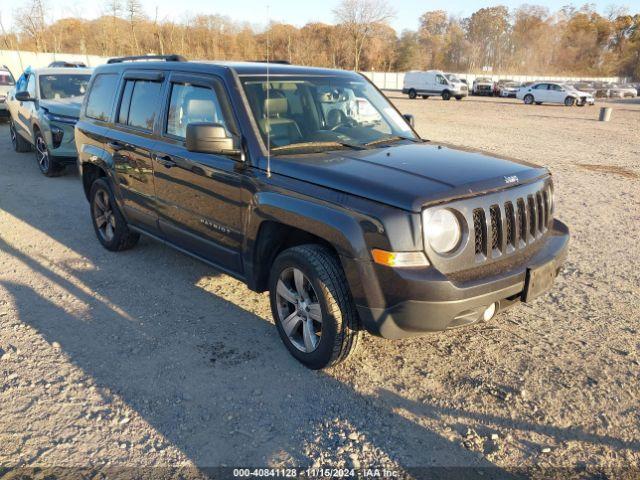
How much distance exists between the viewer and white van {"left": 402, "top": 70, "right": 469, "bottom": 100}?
41.7 meters

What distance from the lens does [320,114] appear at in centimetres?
425

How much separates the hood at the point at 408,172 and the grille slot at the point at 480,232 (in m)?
0.13

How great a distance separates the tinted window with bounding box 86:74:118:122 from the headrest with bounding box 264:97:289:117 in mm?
2267

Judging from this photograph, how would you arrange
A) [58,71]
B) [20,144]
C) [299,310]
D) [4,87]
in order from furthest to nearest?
[4,87] < [20,144] < [58,71] < [299,310]

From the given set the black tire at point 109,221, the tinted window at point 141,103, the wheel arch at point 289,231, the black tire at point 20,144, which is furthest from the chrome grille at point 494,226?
the black tire at point 20,144

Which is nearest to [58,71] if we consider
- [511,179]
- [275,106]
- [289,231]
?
[275,106]

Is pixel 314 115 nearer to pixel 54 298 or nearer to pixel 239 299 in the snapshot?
pixel 239 299

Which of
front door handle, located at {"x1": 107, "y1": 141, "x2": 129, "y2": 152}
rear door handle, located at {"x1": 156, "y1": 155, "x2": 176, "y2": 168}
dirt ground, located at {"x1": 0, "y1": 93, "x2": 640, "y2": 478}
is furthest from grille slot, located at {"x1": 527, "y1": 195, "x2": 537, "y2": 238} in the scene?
front door handle, located at {"x1": 107, "y1": 141, "x2": 129, "y2": 152}

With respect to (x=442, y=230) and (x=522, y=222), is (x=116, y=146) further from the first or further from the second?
(x=522, y=222)

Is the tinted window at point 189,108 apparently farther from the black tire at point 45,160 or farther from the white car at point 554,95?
the white car at point 554,95

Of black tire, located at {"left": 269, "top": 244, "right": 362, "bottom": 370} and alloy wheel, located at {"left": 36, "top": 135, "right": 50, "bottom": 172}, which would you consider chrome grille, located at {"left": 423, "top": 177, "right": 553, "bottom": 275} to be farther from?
alloy wheel, located at {"left": 36, "top": 135, "right": 50, "bottom": 172}

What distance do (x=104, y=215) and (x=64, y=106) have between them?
4939 millimetres

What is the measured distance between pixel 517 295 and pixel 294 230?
1499mm

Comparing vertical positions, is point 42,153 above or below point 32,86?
below
